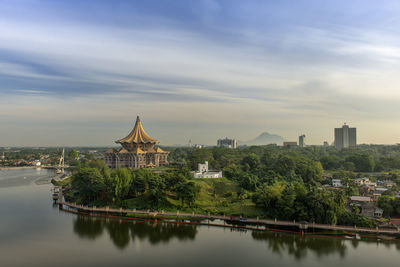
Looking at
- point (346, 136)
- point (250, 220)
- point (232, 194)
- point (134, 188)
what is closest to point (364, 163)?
point (232, 194)

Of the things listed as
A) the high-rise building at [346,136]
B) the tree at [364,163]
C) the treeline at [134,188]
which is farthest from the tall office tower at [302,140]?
the treeline at [134,188]

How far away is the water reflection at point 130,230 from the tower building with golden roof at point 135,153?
773 inches

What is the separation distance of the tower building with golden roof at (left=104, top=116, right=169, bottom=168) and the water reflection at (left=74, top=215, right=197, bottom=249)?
1965cm

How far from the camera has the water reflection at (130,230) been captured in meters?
23.3

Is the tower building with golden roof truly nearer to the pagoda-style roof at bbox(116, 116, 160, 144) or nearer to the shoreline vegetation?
the pagoda-style roof at bbox(116, 116, 160, 144)

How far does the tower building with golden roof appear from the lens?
4722 centimetres

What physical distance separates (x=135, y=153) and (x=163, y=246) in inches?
1048

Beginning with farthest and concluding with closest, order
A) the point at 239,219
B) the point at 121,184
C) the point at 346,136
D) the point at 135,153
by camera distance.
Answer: the point at 346,136 < the point at 135,153 < the point at 121,184 < the point at 239,219

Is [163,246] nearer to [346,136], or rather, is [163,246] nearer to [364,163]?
[364,163]

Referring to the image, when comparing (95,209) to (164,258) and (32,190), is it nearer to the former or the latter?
(164,258)

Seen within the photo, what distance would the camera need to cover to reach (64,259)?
19109 millimetres

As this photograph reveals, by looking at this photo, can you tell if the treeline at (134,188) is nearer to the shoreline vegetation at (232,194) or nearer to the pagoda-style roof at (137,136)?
the shoreline vegetation at (232,194)

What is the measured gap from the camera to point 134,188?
31.8 metres

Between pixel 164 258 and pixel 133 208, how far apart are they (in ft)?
35.5
